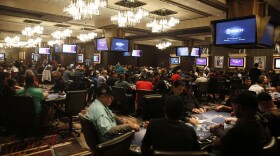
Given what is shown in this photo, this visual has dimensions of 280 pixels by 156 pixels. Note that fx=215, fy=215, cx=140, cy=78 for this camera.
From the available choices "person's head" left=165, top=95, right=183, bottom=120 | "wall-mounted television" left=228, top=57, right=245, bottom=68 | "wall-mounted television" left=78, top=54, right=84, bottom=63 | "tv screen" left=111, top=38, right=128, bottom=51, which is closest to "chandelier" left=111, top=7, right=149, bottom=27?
"tv screen" left=111, top=38, right=128, bottom=51

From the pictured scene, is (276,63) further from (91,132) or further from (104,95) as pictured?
(91,132)

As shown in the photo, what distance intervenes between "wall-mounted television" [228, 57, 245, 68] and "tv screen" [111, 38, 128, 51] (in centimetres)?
709

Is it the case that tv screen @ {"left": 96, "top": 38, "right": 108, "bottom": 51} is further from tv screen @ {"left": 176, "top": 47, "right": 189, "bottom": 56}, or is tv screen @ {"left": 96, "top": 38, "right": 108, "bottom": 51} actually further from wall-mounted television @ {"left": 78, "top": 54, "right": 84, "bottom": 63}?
wall-mounted television @ {"left": 78, "top": 54, "right": 84, "bottom": 63}

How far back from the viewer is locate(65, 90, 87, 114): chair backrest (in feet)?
13.0

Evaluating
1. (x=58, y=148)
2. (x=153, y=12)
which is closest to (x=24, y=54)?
(x=153, y=12)

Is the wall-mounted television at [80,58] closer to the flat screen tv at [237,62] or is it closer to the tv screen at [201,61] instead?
the tv screen at [201,61]

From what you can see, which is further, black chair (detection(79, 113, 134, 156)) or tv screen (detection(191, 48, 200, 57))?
tv screen (detection(191, 48, 200, 57))

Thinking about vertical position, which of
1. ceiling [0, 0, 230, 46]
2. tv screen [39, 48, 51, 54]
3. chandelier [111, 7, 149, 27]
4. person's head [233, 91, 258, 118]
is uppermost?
ceiling [0, 0, 230, 46]

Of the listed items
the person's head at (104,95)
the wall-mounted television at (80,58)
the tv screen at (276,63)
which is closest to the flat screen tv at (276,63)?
the tv screen at (276,63)

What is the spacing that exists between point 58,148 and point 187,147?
2660mm

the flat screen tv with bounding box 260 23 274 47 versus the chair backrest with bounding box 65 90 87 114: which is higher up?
the flat screen tv with bounding box 260 23 274 47

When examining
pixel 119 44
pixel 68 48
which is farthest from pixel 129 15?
pixel 68 48

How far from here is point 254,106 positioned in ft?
6.00

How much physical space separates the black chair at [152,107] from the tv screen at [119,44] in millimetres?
5951
